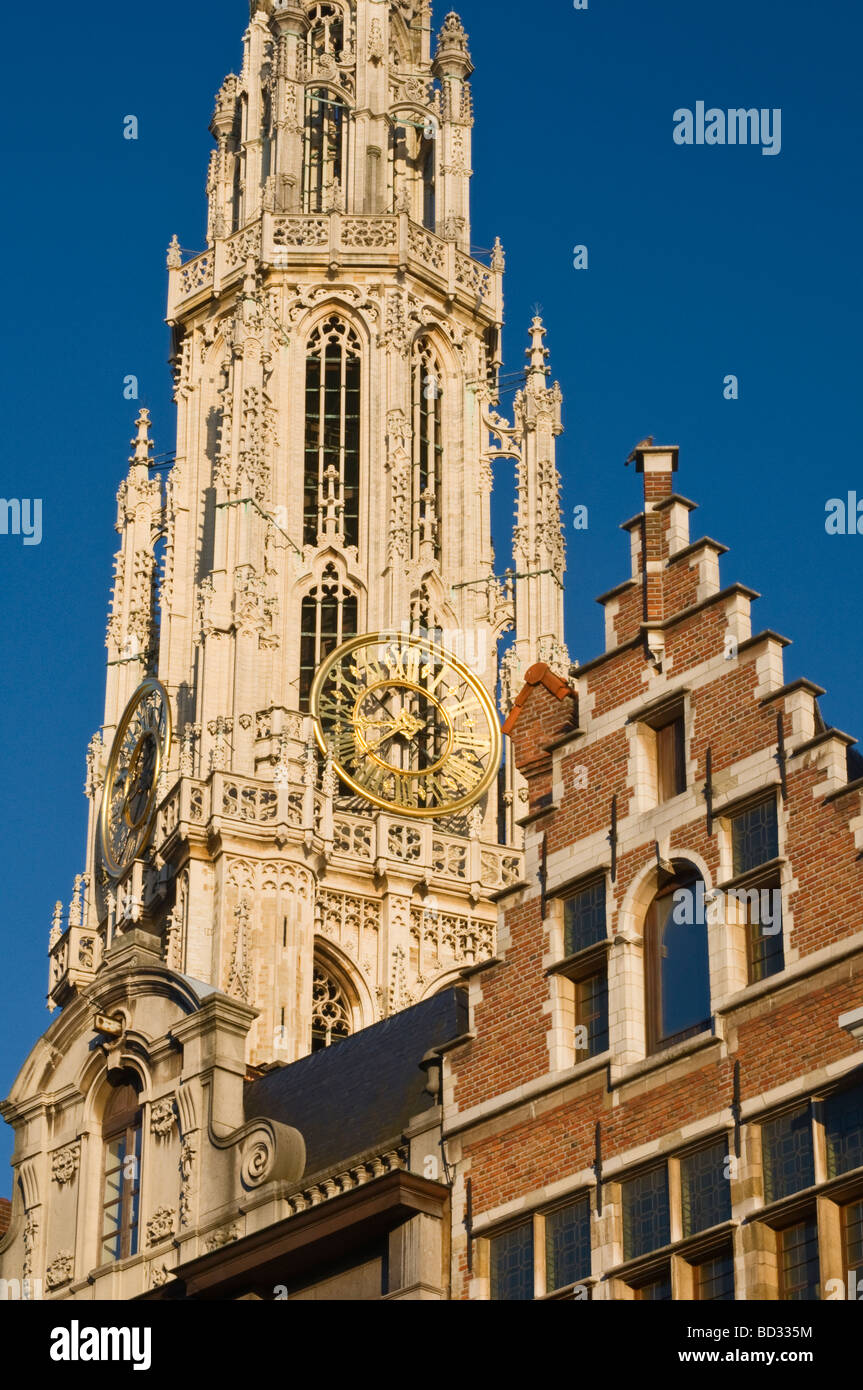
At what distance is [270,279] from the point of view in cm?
7119

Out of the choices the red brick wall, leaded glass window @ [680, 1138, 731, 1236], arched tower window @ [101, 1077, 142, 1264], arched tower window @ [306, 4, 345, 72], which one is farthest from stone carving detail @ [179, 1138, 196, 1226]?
arched tower window @ [306, 4, 345, 72]

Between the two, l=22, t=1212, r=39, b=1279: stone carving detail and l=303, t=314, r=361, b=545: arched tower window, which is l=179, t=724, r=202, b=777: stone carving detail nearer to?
l=303, t=314, r=361, b=545: arched tower window

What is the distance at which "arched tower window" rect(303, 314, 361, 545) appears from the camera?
69125 mm

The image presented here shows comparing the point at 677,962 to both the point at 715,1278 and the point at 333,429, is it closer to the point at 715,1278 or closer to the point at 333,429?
the point at 715,1278

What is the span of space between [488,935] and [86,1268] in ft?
93.0

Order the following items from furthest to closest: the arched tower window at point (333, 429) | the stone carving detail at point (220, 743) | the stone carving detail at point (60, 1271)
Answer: the arched tower window at point (333, 429)
the stone carving detail at point (220, 743)
the stone carving detail at point (60, 1271)

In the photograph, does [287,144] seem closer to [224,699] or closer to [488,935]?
[224,699]

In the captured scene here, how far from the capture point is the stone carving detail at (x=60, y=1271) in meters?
35.3

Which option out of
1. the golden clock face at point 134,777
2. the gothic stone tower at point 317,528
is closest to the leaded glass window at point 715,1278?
the gothic stone tower at point 317,528

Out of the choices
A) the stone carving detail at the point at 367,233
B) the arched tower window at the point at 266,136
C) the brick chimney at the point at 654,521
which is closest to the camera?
the brick chimney at the point at 654,521

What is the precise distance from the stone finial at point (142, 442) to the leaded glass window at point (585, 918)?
44.1m

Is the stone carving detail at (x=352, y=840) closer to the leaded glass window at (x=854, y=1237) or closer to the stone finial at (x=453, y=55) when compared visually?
the stone finial at (x=453, y=55)

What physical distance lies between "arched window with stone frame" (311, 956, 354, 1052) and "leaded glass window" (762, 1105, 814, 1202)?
1290 inches

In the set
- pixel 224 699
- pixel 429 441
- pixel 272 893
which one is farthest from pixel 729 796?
pixel 429 441
